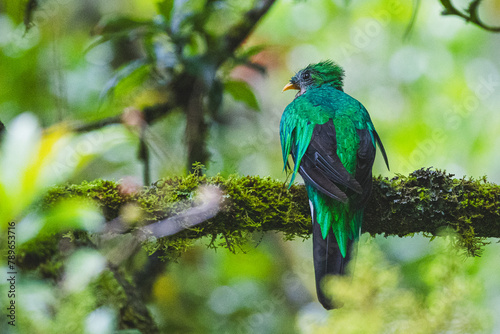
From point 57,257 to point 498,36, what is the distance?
7132mm

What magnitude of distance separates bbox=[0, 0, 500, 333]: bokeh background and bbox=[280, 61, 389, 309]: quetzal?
13.3 inches

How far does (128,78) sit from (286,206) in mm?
1829

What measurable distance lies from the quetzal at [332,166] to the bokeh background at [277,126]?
1.11 feet

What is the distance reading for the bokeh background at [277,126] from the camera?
1.73 meters

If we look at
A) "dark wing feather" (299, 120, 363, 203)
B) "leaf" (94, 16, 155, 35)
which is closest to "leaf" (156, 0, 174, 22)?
"leaf" (94, 16, 155, 35)

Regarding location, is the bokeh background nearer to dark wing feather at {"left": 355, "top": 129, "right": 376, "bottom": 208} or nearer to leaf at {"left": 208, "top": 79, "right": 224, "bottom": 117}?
leaf at {"left": 208, "top": 79, "right": 224, "bottom": 117}

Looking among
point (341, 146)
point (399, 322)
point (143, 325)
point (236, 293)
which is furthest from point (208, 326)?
point (399, 322)

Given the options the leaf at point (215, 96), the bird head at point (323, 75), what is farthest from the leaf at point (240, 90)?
the bird head at point (323, 75)

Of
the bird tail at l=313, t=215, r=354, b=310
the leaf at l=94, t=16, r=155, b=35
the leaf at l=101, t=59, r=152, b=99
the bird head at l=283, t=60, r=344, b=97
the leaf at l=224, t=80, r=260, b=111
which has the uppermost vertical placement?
the bird head at l=283, t=60, r=344, b=97

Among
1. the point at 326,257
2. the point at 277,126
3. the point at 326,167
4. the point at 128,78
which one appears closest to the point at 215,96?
the point at 128,78

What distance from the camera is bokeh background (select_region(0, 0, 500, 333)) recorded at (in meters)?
1.73

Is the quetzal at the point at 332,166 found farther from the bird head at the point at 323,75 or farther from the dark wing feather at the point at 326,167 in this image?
the bird head at the point at 323,75

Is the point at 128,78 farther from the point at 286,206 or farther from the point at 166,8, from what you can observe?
the point at 286,206

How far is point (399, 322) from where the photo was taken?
1.37 m
